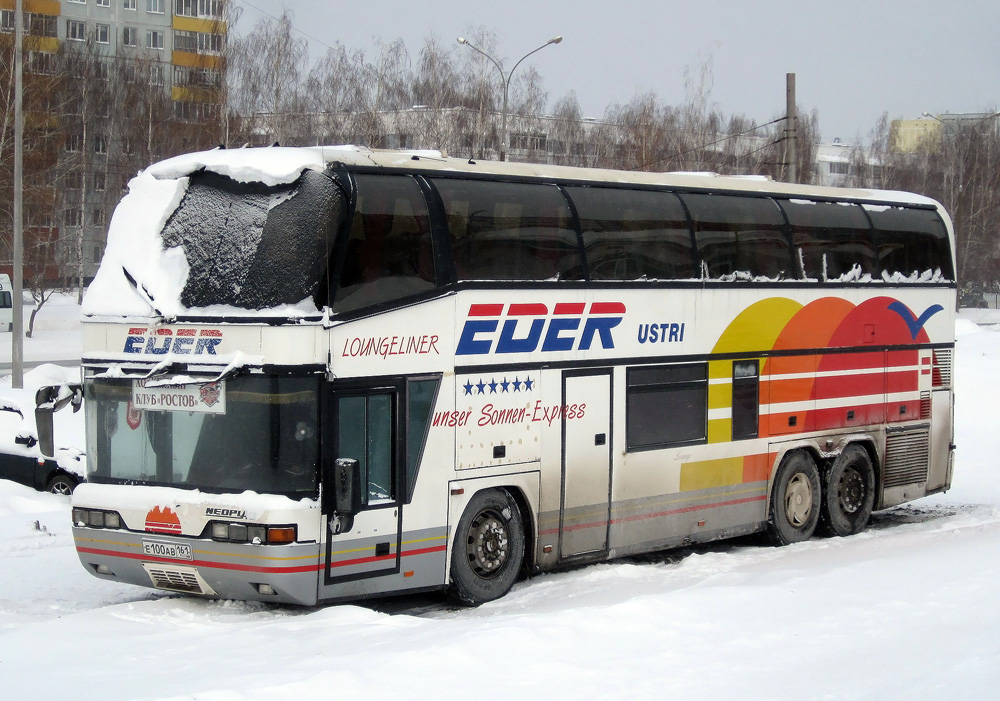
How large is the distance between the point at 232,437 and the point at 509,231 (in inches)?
131

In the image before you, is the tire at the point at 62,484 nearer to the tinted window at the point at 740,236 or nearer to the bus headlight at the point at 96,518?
the bus headlight at the point at 96,518

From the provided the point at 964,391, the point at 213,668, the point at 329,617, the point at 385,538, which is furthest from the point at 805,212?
the point at 964,391

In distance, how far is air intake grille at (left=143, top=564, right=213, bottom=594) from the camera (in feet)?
31.6

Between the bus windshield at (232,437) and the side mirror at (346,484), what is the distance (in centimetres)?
23

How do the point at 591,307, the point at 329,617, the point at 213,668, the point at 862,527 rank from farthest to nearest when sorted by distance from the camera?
the point at 862,527 < the point at 591,307 < the point at 329,617 < the point at 213,668

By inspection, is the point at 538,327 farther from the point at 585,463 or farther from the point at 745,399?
the point at 745,399

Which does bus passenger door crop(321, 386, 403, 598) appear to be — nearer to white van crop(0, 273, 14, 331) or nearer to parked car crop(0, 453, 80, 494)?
parked car crop(0, 453, 80, 494)

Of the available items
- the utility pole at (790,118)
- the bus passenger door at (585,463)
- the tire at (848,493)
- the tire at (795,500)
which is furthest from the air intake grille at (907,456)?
the utility pole at (790,118)

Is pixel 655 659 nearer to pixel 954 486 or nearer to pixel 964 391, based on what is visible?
pixel 954 486

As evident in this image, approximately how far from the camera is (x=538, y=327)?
11477 mm

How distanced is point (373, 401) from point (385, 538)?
117 centimetres

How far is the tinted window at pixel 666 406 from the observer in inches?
494

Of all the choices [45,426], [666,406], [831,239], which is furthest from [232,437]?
[831,239]

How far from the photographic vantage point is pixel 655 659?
303 inches
